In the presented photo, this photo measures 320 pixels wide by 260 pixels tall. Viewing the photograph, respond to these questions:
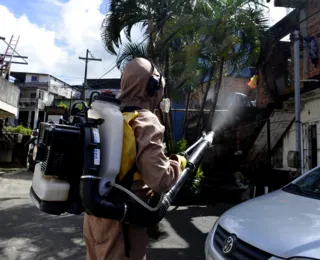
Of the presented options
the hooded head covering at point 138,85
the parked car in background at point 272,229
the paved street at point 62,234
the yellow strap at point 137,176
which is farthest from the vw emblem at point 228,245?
the paved street at point 62,234

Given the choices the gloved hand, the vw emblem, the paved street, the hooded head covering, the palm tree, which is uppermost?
the palm tree

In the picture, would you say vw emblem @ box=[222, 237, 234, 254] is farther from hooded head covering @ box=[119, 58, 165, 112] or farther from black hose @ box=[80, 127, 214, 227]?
hooded head covering @ box=[119, 58, 165, 112]

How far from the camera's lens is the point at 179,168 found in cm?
178

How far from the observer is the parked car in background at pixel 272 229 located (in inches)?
77.7

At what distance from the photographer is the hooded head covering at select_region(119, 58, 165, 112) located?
186cm

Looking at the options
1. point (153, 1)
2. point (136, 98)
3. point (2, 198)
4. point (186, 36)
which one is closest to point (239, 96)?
point (186, 36)

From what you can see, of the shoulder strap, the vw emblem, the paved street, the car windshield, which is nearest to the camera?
the shoulder strap

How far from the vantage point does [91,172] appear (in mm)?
1562

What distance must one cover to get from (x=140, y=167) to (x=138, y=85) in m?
0.49

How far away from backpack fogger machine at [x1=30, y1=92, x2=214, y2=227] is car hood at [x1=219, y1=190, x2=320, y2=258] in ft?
2.79

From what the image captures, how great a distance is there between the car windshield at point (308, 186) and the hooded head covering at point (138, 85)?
5.91 ft

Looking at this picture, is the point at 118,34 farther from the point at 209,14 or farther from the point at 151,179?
the point at 151,179

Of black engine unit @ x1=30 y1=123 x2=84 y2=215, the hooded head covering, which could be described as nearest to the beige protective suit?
the hooded head covering

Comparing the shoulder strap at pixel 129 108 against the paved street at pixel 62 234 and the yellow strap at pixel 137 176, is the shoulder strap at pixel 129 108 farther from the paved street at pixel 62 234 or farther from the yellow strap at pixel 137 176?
the paved street at pixel 62 234
